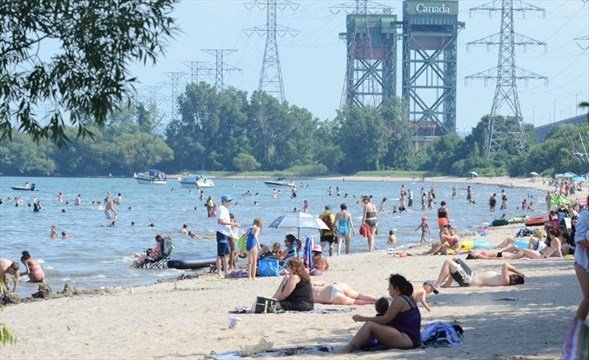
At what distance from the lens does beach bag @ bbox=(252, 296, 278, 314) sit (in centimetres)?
1489

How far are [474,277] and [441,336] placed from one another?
549 centimetres

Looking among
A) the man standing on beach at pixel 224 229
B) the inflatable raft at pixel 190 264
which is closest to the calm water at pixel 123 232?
the inflatable raft at pixel 190 264

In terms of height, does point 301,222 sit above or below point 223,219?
below

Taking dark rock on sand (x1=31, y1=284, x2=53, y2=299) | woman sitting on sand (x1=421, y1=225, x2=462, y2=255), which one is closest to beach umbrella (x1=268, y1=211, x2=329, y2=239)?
woman sitting on sand (x1=421, y1=225, x2=462, y2=255)

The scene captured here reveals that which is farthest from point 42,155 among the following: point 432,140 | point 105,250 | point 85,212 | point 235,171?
point 105,250

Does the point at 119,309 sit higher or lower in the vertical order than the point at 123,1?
lower

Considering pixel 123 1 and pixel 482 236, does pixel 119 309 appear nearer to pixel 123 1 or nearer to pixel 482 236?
pixel 123 1

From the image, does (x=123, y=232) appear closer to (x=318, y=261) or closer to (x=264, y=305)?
(x=318, y=261)

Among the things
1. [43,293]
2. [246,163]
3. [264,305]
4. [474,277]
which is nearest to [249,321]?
[264,305]

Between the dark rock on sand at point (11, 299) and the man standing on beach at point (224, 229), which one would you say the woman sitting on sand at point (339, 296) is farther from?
the dark rock on sand at point (11, 299)

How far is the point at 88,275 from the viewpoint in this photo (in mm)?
27094

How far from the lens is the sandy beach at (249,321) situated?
476 inches

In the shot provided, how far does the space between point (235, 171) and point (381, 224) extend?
114m

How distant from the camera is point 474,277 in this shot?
17172mm
